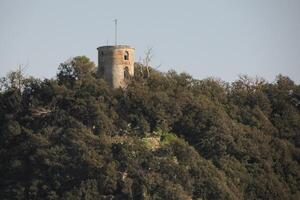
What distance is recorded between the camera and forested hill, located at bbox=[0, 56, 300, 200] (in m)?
80.1

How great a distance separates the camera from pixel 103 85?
8494 centimetres

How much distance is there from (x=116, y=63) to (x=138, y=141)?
725 cm

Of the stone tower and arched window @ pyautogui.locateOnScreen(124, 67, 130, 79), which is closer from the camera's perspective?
the stone tower

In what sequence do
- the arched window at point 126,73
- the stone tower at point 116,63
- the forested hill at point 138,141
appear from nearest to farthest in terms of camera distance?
the forested hill at point 138,141, the stone tower at point 116,63, the arched window at point 126,73

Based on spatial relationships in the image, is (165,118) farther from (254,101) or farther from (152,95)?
(254,101)

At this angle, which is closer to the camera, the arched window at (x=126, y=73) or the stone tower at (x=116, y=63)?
the stone tower at (x=116, y=63)

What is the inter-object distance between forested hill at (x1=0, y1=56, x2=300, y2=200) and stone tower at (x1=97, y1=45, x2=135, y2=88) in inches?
29.3

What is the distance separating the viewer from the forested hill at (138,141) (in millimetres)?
80062

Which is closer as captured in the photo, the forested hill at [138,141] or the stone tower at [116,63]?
the forested hill at [138,141]

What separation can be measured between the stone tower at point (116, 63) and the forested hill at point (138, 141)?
2.44 ft

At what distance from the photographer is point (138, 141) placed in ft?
268

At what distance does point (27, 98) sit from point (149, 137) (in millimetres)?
9409

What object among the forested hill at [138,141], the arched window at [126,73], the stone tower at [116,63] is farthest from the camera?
the arched window at [126,73]

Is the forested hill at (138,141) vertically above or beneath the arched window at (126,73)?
beneath
